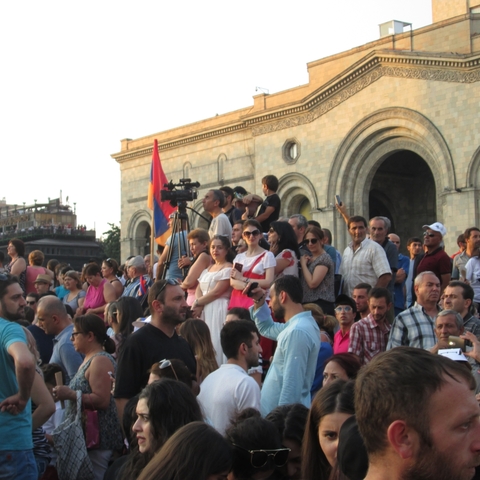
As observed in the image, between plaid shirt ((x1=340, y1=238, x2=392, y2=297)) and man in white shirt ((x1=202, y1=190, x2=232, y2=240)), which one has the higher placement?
man in white shirt ((x1=202, y1=190, x2=232, y2=240))

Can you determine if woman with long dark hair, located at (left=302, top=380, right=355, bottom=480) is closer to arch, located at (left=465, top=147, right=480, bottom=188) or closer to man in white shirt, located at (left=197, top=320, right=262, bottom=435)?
man in white shirt, located at (left=197, top=320, right=262, bottom=435)

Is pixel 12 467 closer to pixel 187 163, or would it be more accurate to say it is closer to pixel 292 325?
pixel 292 325

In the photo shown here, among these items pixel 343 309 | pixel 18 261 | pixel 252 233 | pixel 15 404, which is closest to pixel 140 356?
pixel 15 404

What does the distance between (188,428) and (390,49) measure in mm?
26432

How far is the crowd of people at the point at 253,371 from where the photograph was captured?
223cm

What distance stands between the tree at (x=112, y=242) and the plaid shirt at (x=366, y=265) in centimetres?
3723

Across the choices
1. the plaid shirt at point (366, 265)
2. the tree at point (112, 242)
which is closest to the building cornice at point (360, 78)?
the tree at point (112, 242)

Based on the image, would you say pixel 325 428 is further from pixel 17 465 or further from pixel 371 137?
pixel 371 137

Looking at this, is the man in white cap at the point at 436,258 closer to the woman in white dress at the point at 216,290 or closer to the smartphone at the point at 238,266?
the woman in white dress at the point at 216,290

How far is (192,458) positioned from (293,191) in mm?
28809

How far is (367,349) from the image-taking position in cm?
786

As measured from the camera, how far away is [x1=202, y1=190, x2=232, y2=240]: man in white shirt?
10961 mm

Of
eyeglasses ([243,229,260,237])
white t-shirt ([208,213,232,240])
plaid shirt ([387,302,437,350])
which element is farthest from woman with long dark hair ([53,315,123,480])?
white t-shirt ([208,213,232,240])

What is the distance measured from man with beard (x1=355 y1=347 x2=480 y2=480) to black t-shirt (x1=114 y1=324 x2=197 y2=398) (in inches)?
156
